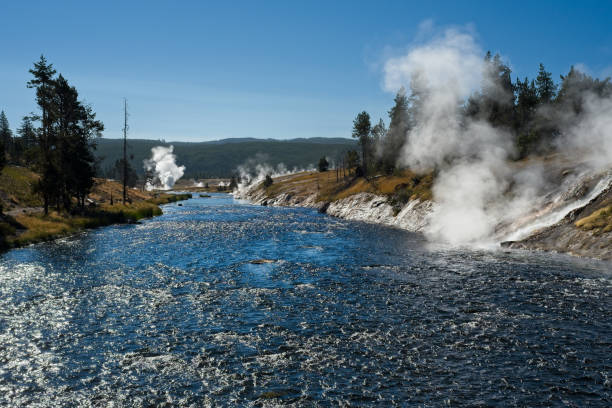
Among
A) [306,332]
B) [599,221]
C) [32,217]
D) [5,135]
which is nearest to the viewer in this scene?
[306,332]

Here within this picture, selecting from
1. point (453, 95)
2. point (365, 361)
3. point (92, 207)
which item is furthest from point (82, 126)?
point (453, 95)

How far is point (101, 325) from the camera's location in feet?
67.2

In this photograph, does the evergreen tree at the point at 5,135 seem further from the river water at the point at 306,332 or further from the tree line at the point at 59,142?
the river water at the point at 306,332

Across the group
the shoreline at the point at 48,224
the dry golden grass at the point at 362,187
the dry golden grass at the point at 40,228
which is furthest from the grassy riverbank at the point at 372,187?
the dry golden grass at the point at 40,228

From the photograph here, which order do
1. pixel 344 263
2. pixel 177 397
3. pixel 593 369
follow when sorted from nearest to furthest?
pixel 177 397 → pixel 593 369 → pixel 344 263

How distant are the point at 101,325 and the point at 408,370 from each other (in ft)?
49.9

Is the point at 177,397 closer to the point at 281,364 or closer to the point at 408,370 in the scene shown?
the point at 281,364

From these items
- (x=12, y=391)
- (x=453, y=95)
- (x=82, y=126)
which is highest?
(x=453, y=95)

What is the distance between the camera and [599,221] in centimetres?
3881

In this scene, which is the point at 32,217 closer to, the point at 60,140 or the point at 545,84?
the point at 60,140

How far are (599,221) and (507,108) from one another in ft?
251

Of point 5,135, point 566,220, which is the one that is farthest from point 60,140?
point 5,135

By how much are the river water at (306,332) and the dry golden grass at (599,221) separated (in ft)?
20.1

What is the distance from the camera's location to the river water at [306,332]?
556 inches
